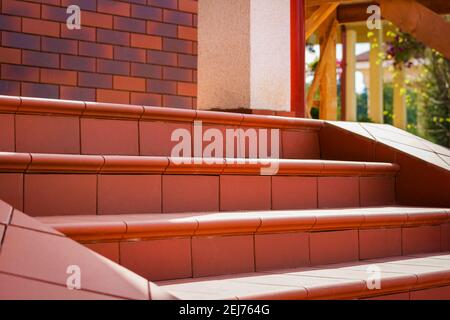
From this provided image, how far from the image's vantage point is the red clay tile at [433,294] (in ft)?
7.97

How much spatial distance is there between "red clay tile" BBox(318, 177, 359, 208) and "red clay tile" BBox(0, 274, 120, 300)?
1.69m

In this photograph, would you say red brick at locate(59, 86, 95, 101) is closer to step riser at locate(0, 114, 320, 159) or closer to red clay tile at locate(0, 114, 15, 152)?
step riser at locate(0, 114, 320, 159)

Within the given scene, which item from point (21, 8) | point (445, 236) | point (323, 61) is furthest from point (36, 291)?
point (323, 61)

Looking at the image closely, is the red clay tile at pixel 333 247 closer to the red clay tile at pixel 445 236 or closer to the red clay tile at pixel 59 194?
the red clay tile at pixel 445 236

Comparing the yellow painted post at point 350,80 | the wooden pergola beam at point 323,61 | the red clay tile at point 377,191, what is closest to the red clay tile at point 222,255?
the red clay tile at point 377,191

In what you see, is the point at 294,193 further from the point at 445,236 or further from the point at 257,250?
the point at 445,236

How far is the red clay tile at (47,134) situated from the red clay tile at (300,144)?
1.12 m

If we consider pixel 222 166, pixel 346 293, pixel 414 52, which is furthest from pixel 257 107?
pixel 414 52

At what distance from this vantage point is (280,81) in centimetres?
450

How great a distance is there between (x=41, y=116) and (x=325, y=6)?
195 inches

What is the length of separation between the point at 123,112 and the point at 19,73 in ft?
3.02

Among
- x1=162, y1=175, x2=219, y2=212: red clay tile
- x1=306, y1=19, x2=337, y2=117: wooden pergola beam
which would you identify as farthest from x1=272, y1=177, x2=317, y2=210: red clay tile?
x1=306, y1=19, x2=337, y2=117: wooden pergola beam

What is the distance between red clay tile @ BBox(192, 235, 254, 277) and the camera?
233cm

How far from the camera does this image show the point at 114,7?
385cm
